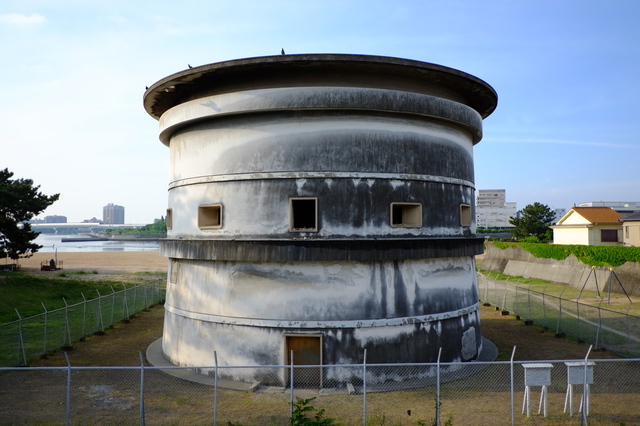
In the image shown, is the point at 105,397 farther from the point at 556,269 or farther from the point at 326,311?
the point at 556,269

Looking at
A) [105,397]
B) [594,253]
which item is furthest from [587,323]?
[594,253]

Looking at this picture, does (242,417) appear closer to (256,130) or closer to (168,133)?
(256,130)

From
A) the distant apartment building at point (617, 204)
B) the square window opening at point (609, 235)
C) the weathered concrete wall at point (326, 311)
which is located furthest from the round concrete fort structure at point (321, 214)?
the distant apartment building at point (617, 204)

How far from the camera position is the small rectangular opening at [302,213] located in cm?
1309

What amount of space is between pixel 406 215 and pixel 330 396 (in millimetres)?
5527

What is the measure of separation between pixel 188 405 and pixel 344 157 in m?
7.58

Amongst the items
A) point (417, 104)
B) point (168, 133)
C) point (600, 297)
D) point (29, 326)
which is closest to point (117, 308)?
point (29, 326)

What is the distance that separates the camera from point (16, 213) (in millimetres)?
42906

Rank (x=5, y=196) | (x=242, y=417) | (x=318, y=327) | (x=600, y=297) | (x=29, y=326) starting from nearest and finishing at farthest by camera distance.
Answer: (x=242, y=417), (x=318, y=327), (x=29, y=326), (x=600, y=297), (x=5, y=196)

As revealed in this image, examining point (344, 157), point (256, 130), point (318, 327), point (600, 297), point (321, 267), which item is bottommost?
point (600, 297)

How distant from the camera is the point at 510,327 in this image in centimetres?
2230

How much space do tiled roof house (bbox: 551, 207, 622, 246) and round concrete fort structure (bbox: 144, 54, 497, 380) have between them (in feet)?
168

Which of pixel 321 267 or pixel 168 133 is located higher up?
pixel 168 133

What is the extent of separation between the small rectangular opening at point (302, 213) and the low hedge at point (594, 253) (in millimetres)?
32272
